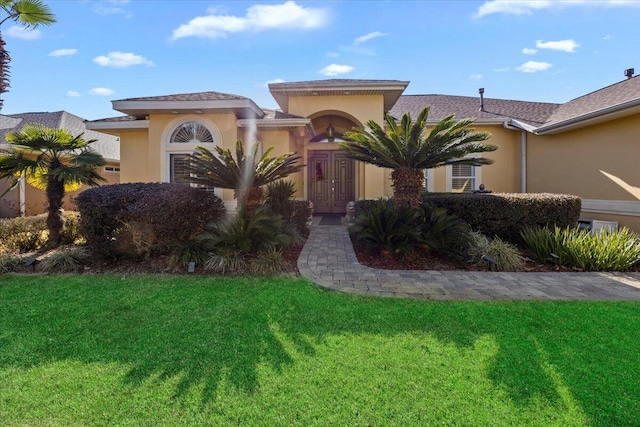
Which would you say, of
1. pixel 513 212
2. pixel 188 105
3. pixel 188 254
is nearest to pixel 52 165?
pixel 188 105

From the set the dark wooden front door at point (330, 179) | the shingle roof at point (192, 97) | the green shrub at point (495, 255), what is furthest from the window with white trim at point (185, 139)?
the green shrub at point (495, 255)

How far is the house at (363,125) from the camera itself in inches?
385

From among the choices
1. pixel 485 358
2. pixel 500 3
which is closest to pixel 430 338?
pixel 485 358

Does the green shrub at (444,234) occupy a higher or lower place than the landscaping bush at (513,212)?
lower

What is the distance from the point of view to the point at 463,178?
45.4 ft

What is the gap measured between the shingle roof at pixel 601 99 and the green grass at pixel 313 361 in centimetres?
837

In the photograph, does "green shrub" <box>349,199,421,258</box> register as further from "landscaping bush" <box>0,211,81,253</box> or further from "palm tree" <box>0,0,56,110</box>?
"palm tree" <box>0,0,56,110</box>

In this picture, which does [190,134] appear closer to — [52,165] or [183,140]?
[183,140]

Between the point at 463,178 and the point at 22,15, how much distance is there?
15.2 metres

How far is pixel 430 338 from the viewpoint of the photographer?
3834 millimetres

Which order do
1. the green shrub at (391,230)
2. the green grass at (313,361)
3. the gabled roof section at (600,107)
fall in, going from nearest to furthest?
the green grass at (313,361), the green shrub at (391,230), the gabled roof section at (600,107)

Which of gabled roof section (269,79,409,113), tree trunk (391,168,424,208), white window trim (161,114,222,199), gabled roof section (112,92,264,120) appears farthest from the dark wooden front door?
tree trunk (391,168,424,208)

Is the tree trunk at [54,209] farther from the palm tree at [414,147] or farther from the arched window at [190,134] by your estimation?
the palm tree at [414,147]

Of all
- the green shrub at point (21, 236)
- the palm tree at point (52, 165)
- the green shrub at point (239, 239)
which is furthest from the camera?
the green shrub at point (21, 236)
